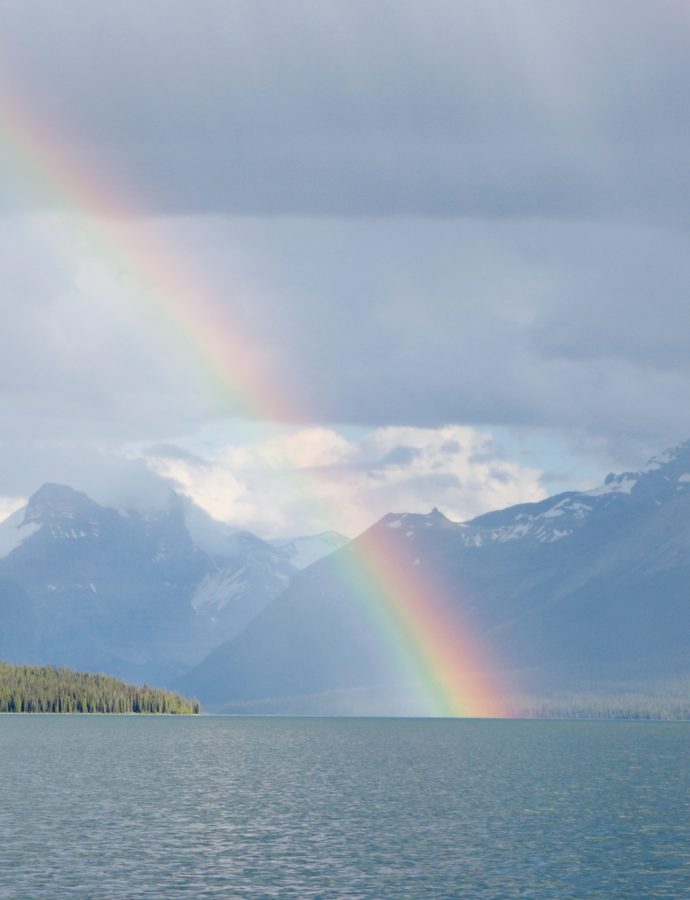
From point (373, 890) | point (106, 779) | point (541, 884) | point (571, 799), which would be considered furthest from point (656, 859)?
point (106, 779)

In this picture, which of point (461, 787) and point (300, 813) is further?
point (461, 787)

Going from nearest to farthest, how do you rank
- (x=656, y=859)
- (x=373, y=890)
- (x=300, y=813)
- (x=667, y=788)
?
(x=373, y=890)
(x=656, y=859)
(x=300, y=813)
(x=667, y=788)

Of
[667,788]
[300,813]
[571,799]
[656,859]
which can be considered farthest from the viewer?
[667,788]

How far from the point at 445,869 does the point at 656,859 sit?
18955 millimetres

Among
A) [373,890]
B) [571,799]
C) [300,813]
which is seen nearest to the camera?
[373,890]

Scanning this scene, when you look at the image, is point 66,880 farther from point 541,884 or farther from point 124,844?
point 541,884

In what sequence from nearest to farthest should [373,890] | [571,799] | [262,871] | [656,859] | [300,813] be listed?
[373,890]
[262,871]
[656,859]
[300,813]
[571,799]

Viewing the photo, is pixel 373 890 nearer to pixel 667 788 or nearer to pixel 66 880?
pixel 66 880

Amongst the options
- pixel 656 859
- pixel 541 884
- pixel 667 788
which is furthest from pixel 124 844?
pixel 667 788

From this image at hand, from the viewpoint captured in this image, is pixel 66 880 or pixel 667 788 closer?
pixel 66 880

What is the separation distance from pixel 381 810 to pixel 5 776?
212 feet

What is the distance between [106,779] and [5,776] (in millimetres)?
13920

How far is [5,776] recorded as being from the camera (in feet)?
621

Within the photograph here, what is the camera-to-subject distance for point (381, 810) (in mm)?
150500
